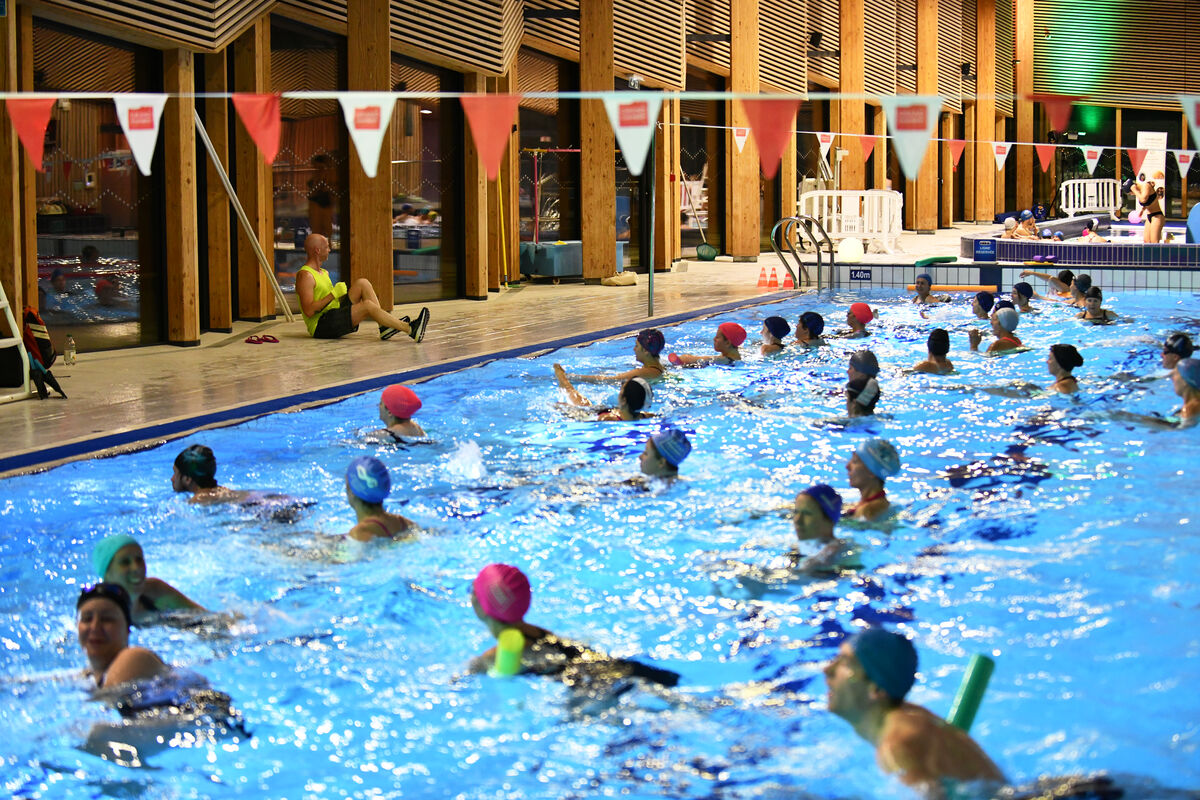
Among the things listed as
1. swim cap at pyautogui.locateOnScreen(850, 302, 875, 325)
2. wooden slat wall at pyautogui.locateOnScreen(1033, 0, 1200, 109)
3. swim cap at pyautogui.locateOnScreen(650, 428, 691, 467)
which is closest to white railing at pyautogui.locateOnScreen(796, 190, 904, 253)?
swim cap at pyautogui.locateOnScreen(850, 302, 875, 325)

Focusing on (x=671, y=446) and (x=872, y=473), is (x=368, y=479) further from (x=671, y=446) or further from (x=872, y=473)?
(x=872, y=473)

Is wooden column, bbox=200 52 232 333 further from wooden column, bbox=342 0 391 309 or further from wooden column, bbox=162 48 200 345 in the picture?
wooden column, bbox=342 0 391 309

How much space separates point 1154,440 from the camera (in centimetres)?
812

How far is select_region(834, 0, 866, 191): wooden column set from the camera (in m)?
29.2

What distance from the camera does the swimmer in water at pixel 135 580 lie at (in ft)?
15.5

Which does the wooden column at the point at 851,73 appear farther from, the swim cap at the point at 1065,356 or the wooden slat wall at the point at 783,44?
the swim cap at the point at 1065,356

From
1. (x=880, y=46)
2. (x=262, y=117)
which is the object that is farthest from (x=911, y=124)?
(x=880, y=46)

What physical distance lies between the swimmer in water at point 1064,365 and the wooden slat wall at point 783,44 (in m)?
17.2

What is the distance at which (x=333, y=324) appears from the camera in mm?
12016

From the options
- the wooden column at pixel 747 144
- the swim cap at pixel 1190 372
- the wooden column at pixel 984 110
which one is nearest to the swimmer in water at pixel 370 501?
the swim cap at pixel 1190 372

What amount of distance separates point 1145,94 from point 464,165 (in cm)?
3323

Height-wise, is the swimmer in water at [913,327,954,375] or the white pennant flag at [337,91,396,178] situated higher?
the white pennant flag at [337,91,396,178]

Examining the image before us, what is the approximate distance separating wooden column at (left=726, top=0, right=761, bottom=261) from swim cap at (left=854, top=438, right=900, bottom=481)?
17.6 metres

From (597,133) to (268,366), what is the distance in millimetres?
9020
